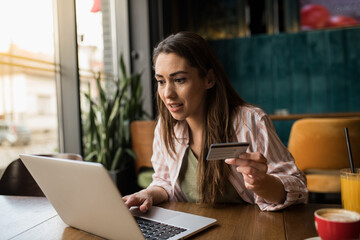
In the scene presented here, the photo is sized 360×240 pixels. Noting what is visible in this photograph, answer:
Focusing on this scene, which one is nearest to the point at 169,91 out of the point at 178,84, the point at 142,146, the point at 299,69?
the point at 178,84

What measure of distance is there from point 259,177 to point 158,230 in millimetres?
310

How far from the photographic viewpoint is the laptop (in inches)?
27.1

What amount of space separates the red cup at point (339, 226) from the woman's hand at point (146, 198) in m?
0.54

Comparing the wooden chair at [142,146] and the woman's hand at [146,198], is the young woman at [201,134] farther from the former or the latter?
the wooden chair at [142,146]

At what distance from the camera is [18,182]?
1.39 meters

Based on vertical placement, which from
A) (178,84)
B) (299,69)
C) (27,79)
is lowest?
(178,84)

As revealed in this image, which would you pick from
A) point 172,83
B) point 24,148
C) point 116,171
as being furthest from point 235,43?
point 172,83

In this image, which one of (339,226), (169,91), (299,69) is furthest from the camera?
(299,69)

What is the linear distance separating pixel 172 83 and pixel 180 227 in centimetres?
58

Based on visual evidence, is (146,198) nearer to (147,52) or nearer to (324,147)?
(324,147)

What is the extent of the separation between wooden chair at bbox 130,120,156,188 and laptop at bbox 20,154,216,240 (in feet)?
5.63

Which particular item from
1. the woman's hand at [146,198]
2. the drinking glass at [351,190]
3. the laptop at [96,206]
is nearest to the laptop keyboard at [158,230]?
the laptop at [96,206]

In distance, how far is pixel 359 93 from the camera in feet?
16.5

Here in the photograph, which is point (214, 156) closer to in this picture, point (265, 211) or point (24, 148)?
point (265, 211)
